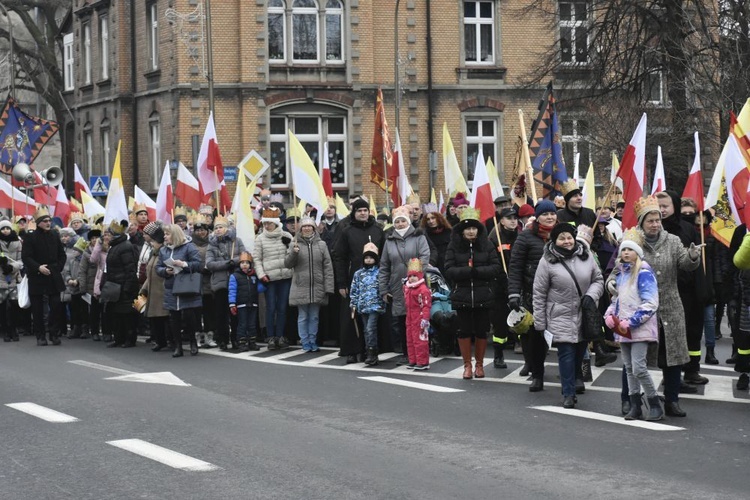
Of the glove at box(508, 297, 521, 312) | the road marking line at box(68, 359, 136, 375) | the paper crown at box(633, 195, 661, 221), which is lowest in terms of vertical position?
the road marking line at box(68, 359, 136, 375)

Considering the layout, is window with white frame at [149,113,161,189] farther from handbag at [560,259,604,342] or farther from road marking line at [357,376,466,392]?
handbag at [560,259,604,342]

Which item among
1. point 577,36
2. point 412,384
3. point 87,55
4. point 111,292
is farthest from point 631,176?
point 87,55

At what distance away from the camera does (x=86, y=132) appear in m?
50.4

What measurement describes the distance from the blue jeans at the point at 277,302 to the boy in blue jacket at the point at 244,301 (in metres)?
0.21

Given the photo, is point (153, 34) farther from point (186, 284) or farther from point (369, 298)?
point (369, 298)

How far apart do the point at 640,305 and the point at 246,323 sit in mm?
8388

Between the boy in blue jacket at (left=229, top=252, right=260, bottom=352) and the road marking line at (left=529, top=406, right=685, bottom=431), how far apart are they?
717 centimetres

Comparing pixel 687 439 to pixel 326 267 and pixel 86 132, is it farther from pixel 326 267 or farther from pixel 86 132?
pixel 86 132

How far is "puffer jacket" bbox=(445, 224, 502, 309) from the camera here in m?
15.0

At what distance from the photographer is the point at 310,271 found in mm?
18594

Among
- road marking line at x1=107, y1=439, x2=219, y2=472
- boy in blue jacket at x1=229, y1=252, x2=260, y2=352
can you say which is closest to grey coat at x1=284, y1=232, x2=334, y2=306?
boy in blue jacket at x1=229, y1=252, x2=260, y2=352

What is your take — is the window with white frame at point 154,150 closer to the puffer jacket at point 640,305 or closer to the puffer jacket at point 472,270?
the puffer jacket at point 472,270

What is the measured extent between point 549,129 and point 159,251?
5.29 metres

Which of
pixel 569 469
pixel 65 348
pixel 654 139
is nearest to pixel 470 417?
pixel 569 469
